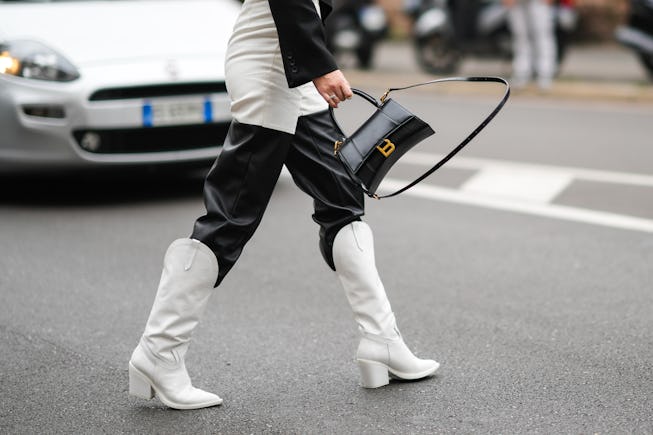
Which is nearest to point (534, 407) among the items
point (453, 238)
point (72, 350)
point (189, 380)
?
point (189, 380)

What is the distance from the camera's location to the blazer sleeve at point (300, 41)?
3.22 meters

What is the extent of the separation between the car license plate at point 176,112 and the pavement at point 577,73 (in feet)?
18.5

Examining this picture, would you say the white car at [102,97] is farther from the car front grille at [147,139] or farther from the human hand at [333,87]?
the human hand at [333,87]

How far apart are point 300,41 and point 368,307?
0.89m

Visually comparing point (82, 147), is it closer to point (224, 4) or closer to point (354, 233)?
point (224, 4)

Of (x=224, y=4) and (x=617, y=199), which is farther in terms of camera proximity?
(x=224, y=4)

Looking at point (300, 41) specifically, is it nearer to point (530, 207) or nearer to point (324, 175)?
point (324, 175)

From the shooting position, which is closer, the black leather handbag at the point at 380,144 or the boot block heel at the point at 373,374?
the black leather handbag at the point at 380,144

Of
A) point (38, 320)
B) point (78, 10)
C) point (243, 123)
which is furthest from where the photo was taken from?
point (78, 10)

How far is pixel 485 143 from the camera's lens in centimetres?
888

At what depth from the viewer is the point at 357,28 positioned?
15.7 m

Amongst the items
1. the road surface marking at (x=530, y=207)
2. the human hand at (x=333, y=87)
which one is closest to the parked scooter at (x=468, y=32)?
the road surface marking at (x=530, y=207)

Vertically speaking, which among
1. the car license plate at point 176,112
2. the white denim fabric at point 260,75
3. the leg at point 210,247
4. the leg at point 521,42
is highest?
the white denim fabric at point 260,75

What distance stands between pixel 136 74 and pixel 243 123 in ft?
10.9
